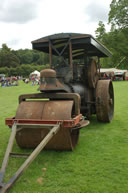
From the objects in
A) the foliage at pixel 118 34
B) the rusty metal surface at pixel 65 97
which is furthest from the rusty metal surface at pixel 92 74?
the foliage at pixel 118 34

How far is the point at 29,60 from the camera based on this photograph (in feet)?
346

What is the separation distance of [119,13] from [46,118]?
3871 centimetres

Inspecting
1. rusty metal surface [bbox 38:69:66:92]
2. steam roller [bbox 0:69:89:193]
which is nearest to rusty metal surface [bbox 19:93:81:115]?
steam roller [bbox 0:69:89:193]

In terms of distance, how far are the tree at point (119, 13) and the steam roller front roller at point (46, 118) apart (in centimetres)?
3813

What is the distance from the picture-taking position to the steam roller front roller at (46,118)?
12.7ft

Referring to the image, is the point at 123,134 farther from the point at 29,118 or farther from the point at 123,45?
the point at 123,45

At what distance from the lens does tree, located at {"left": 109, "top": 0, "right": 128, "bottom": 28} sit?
Result: 37.4m

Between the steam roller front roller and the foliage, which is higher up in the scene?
the foliage

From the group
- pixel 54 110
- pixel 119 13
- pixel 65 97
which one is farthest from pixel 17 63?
pixel 54 110

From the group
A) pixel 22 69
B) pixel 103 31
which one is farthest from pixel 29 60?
pixel 103 31

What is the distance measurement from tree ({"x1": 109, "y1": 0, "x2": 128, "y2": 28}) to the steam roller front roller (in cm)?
3813

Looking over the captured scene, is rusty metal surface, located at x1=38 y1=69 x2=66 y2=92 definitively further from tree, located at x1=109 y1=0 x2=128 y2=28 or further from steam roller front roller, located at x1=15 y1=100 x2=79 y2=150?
tree, located at x1=109 y1=0 x2=128 y2=28

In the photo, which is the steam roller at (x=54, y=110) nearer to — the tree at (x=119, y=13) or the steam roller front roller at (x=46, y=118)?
the steam roller front roller at (x=46, y=118)

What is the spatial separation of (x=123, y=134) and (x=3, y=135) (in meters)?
3.11
